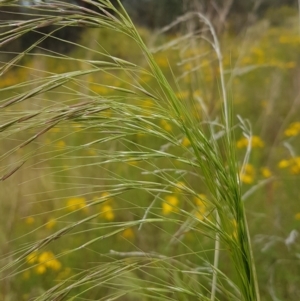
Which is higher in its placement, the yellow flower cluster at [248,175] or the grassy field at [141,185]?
the grassy field at [141,185]

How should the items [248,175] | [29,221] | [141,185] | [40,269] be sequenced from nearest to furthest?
[141,185], [40,269], [29,221], [248,175]

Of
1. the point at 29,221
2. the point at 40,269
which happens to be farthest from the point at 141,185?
the point at 29,221

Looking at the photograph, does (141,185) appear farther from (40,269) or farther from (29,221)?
(29,221)

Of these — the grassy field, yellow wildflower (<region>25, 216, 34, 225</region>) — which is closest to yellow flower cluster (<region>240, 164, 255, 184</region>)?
the grassy field

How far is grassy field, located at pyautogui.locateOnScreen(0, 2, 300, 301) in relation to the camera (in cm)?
60

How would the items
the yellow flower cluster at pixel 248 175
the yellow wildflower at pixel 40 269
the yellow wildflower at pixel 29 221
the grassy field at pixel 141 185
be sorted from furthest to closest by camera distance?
the yellow flower cluster at pixel 248 175 < the yellow wildflower at pixel 29 221 < the yellow wildflower at pixel 40 269 < the grassy field at pixel 141 185

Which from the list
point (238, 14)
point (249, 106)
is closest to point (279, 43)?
point (238, 14)

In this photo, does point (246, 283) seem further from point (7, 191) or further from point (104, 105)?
point (7, 191)

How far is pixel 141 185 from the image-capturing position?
64 cm

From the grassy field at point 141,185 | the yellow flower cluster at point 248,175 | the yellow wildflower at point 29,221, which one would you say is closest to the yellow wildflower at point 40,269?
the grassy field at point 141,185

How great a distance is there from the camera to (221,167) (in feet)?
2.01

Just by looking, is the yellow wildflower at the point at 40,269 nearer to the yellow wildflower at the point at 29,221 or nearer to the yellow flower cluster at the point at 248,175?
the yellow wildflower at the point at 29,221

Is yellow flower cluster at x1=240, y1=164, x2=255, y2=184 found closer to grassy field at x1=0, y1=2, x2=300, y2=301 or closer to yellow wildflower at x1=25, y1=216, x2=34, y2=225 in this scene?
grassy field at x1=0, y1=2, x2=300, y2=301

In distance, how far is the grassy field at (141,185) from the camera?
1.97 feet
